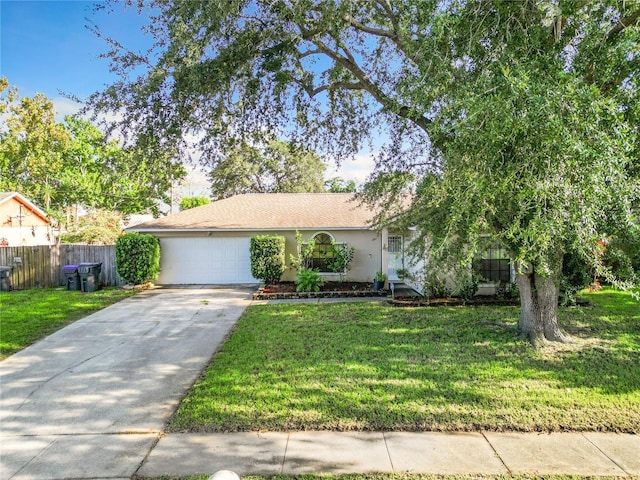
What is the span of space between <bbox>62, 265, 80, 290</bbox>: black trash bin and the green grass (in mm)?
323

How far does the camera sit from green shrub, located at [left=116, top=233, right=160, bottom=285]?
1434 centimetres

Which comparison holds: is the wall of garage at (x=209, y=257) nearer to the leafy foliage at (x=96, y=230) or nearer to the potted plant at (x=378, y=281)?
the potted plant at (x=378, y=281)

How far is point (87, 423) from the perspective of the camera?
4.59m

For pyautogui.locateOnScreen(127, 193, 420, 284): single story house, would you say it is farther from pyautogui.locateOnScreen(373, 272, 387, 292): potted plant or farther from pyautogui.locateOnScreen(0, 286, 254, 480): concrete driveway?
pyautogui.locateOnScreen(0, 286, 254, 480): concrete driveway

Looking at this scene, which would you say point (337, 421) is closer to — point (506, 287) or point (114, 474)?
point (114, 474)

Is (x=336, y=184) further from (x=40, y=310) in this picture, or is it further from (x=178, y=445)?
(x=178, y=445)

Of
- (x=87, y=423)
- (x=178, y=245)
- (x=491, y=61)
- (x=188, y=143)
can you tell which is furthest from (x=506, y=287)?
(x=178, y=245)

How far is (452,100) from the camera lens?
4785 mm

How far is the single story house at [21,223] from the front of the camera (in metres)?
24.1

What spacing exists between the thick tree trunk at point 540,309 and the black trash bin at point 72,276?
14997 mm

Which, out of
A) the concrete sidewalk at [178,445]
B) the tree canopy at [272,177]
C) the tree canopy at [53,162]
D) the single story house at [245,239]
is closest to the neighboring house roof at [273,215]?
the single story house at [245,239]

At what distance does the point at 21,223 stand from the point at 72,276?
631 inches

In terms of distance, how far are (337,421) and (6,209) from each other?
28.7m

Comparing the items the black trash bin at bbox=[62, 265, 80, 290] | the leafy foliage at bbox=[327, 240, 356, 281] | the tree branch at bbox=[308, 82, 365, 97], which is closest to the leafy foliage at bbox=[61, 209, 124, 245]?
the black trash bin at bbox=[62, 265, 80, 290]
